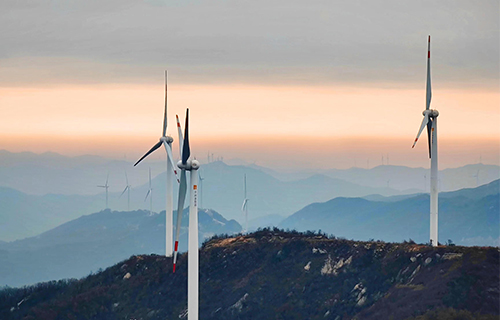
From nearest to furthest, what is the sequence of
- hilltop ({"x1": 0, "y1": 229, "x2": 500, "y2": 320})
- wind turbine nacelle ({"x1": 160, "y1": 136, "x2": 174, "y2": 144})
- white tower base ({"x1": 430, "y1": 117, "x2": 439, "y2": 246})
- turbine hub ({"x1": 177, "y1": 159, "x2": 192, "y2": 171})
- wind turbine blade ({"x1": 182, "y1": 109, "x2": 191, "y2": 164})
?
turbine hub ({"x1": 177, "y1": 159, "x2": 192, "y2": 171})
wind turbine blade ({"x1": 182, "y1": 109, "x2": 191, "y2": 164})
hilltop ({"x1": 0, "y1": 229, "x2": 500, "y2": 320})
white tower base ({"x1": 430, "y1": 117, "x2": 439, "y2": 246})
wind turbine nacelle ({"x1": 160, "y1": 136, "x2": 174, "y2": 144})

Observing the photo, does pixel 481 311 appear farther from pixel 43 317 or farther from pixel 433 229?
pixel 43 317

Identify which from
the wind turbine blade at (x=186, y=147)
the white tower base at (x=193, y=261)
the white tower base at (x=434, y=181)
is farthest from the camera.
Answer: the white tower base at (x=434, y=181)

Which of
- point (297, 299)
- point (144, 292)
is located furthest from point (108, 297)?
point (297, 299)

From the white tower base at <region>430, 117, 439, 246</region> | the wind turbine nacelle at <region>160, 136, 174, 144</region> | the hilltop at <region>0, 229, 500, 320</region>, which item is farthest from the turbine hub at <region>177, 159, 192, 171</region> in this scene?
the wind turbine nacelle at <region>160, 136, 174, 144</region>

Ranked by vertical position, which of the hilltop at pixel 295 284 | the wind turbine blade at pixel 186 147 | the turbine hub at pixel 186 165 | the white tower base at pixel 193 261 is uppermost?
the wind turbine blade at pixel 186 147

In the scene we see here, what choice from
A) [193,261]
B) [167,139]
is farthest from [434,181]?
[167,139]

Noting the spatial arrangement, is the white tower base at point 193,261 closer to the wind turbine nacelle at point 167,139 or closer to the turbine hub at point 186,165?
the turbine hub at point 186,165

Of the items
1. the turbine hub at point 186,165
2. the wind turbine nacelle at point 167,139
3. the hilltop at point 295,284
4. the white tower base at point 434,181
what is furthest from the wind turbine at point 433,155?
the wind turbine nacelle at point 167,139

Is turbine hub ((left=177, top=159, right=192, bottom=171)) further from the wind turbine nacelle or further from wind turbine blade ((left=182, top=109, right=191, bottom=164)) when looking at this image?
the wind turbine nacelle
